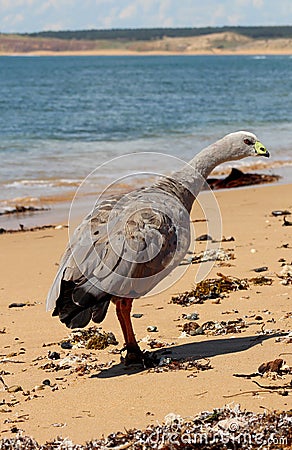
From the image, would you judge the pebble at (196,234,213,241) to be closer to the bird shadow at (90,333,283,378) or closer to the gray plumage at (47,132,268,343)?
the bird shadow at (90,333,283,378)

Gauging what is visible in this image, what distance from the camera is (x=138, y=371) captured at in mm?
5711

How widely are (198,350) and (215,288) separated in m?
1.82

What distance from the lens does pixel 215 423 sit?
442cm

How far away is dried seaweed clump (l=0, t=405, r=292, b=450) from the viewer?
4227mm

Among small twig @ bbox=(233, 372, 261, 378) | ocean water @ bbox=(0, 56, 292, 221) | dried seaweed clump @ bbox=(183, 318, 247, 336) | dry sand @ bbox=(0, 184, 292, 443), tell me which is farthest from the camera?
ocean water @ bbox=(0, 56, 292, 221)

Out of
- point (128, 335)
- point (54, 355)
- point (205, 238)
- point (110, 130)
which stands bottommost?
point (54, 355)

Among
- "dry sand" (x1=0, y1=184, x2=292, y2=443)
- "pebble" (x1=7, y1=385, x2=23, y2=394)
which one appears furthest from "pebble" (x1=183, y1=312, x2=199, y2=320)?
"pebble" (x1=7, y1=385, x2=23, y2=394)

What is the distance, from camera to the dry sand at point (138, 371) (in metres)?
4.80

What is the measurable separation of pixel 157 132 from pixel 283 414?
26897 mm

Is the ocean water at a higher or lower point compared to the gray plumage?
higher

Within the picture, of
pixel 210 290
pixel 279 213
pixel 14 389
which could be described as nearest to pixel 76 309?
pixel 14 389

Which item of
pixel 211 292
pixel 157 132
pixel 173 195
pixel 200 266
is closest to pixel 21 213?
pixel 200 266

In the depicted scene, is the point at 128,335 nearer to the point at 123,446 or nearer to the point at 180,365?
the point at 180,365

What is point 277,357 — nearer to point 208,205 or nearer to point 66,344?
point 66,344
